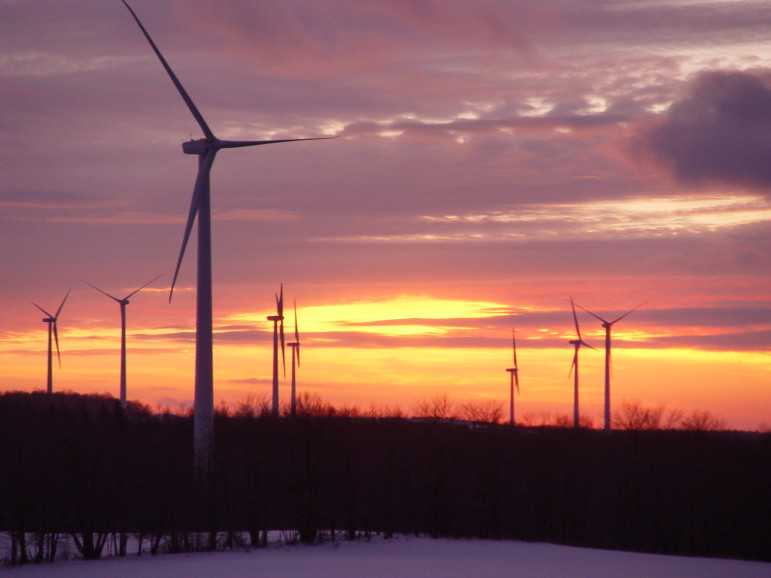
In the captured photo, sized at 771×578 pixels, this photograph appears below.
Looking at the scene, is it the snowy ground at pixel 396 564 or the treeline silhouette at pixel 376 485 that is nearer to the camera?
the snowy ground at pixel 396 564

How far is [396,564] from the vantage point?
54.1m

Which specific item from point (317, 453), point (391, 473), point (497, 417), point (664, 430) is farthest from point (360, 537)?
point (664, 430)

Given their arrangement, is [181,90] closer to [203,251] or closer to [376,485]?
[203,251]

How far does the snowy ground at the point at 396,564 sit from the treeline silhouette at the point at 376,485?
5029 mm

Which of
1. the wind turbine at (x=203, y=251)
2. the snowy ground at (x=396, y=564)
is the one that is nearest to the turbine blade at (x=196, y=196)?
the wind turbine at (x=203, y=251)

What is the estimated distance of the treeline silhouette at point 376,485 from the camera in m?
65.6

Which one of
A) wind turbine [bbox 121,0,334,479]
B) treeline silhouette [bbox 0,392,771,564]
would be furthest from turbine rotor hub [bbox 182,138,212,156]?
treeline silhouette [bbox 0,392,771,564]

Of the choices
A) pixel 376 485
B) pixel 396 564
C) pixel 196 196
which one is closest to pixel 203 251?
pixel 196 196

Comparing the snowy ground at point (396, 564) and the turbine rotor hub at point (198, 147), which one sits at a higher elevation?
the turbine rotor hub at point (198, 147)

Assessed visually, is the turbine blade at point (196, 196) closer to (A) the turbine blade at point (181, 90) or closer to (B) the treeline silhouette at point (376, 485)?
(A) the turbine blade at point (181, 90)

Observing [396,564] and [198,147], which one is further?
[198,147]

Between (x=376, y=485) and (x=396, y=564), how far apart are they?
31087mm

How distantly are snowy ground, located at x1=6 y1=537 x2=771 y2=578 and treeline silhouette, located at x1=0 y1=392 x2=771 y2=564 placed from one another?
5029 mm

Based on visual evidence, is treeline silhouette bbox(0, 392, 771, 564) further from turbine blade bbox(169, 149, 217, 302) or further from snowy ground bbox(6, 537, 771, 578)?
turbine blade bbox(169, 149, 217, 302)
